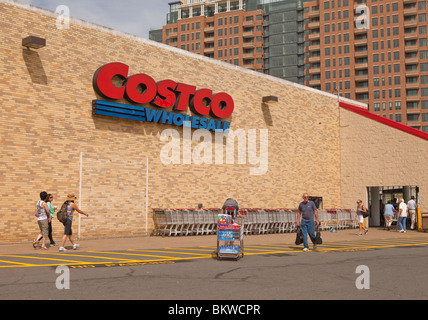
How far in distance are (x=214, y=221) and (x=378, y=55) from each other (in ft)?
289

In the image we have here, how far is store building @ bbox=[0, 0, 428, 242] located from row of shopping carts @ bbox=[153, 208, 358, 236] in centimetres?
90

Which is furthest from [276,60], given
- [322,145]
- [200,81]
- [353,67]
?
[200,81]

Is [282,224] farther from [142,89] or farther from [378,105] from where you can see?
[378,105]

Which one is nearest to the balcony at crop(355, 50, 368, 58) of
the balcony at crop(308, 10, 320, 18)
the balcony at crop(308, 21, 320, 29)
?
the balcony at crop(308, 21, 320, 29)

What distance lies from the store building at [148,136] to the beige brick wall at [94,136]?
0.15 ft

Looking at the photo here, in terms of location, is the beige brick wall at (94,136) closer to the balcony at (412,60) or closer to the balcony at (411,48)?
the balcony at (412,60)

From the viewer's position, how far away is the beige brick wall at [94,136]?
16469mm

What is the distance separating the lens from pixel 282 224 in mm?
24734

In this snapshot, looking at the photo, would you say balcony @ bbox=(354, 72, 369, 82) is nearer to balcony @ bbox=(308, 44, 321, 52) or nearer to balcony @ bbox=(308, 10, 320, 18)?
balcony @ bbox=(308, 44, 321, 52)

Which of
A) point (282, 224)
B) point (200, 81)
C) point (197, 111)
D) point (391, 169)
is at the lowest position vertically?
point (282, 224)

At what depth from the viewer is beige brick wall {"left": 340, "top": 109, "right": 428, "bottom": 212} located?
28.4 m

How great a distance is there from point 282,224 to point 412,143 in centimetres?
1068
